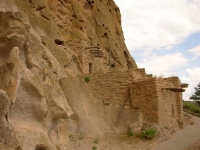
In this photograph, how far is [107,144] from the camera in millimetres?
8688

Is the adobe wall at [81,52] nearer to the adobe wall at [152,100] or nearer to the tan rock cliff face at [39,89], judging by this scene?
the tan rock cliff face at [39,89]

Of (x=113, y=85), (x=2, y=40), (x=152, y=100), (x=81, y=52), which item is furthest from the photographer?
(x=81, y=52)

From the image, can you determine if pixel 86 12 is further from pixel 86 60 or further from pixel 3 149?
pixel 3 149

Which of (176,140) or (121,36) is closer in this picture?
(176,140)

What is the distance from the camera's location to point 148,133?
934cm

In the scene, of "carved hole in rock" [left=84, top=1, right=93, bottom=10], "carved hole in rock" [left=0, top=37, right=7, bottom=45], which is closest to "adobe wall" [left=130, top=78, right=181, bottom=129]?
"carved hole in rock" [left=0, top=37, right=7, bottom=45]

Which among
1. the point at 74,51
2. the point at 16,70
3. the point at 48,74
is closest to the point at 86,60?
the point at 74,51

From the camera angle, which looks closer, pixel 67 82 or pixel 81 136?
pixel 81 136

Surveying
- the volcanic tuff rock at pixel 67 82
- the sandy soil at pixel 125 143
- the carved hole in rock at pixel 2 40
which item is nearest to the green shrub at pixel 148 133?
the sandy soil at pixel 125 143

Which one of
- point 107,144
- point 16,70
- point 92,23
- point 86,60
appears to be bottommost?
point 107,144

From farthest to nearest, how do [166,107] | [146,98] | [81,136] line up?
[166,107] < [146,98] < [81,136]

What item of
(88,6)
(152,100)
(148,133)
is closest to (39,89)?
(148,133)

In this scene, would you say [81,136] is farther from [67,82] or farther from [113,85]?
[113,85]

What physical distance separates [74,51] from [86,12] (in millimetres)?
7484
